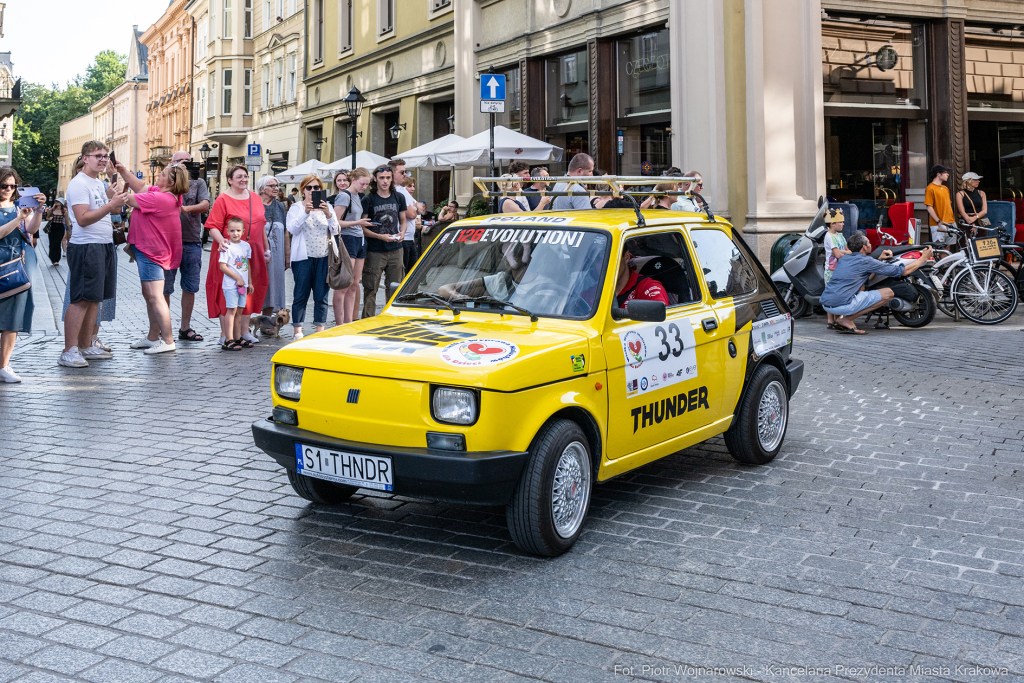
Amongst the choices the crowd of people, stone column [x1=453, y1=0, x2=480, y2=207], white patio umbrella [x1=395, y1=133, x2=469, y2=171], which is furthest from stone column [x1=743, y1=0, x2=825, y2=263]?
stone column [x1=453, y1=0, x2=480, y2=207]

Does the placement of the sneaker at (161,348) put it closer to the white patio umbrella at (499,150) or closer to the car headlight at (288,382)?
the car headlight at (288,382)

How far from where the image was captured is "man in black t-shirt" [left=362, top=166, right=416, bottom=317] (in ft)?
41.3

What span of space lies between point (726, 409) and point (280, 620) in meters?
3.22

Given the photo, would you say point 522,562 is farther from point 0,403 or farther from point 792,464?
point 0,403

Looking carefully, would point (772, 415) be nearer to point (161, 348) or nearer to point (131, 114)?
point (161, 348)

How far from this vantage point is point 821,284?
1460 cm

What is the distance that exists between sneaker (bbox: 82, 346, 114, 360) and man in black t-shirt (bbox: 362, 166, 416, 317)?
9.81 feet

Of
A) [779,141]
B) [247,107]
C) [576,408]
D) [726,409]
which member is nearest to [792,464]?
[726,409]

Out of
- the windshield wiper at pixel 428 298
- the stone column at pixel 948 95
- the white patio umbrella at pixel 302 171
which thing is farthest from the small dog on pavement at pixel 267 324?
the white patio umbrella at pixel 302 171

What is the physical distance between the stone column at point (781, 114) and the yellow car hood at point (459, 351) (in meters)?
12.5

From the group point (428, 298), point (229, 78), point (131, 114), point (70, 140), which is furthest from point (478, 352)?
point (70, 140)

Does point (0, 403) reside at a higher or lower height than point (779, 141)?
lower

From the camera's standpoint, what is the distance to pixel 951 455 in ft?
22.6

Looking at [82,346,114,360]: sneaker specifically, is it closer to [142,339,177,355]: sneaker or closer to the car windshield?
[142,339,177,355]: sneaker
